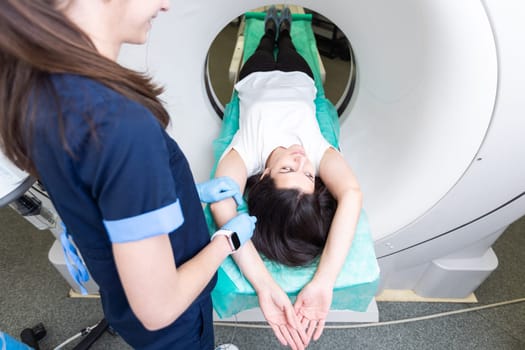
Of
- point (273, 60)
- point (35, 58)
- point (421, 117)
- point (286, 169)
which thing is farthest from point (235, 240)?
point (273, 60)

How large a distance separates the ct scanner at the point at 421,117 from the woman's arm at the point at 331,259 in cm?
15

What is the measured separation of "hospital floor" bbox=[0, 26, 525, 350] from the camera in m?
1.48

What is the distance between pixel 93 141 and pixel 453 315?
1.70 metres

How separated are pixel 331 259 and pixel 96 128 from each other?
0.71 meters

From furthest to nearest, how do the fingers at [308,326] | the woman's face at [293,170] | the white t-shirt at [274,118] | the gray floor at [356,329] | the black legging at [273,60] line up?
the black legging at [273,60] → the gray floor at [356,329] → the white t-shirt at [274,118] → the woman's face at [293,170] → the fingers at [308,326]

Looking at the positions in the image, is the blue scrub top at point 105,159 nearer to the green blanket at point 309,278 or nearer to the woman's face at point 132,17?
the woman's face at point 132,17

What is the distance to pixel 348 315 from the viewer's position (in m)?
1.53

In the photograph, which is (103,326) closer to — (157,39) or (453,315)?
(157,39)

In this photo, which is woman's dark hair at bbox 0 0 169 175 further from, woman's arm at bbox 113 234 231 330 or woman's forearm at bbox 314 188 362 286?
woman's forearm at bbox 314 188 362 286

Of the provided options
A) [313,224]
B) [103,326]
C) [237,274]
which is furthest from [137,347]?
[103,326]

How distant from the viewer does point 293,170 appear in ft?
3.93

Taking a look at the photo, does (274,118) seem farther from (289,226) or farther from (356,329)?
(356,329)

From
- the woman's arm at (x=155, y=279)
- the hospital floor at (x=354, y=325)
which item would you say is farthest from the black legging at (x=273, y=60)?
the woman's arm at (x=155, y=279)

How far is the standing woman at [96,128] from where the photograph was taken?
1.50ft
